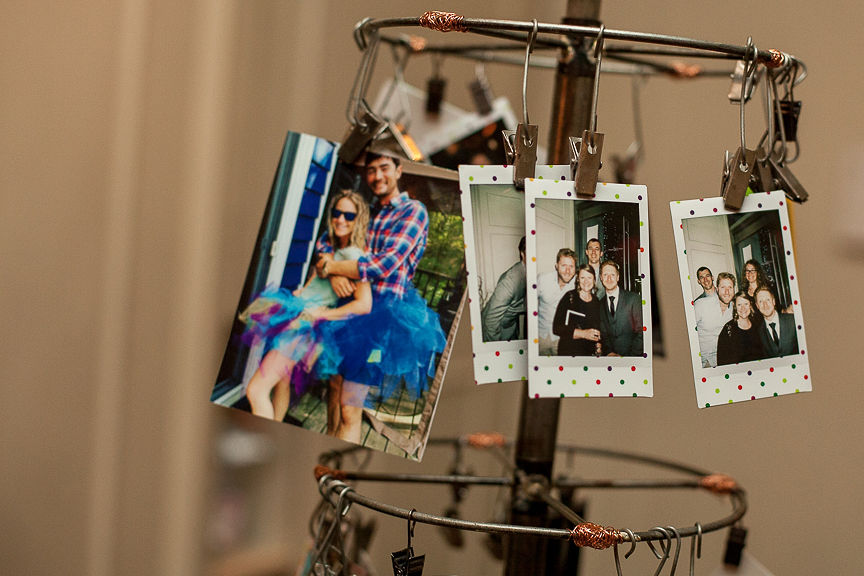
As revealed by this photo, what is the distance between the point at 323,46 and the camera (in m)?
1.24

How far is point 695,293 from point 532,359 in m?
0.13

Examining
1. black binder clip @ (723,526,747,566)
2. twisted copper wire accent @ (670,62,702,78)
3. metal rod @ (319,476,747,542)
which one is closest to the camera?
metal rod @ (319,476,747,542)

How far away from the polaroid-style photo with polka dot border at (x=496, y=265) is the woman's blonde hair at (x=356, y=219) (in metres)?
0.11

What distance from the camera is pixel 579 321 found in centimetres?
56

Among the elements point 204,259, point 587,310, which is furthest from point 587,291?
point 204,259

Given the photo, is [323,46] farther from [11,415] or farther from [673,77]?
[11,415]

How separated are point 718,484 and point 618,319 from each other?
1.15ft

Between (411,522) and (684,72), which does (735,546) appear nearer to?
(411,522)

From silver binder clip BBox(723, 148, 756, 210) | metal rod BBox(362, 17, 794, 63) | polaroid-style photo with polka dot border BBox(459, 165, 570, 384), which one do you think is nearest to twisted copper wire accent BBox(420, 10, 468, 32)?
metal rod BBox(362, 17, 794, 63)

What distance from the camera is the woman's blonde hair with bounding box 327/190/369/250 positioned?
645 mm

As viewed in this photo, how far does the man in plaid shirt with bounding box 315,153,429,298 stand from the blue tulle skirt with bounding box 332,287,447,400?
0.05ft

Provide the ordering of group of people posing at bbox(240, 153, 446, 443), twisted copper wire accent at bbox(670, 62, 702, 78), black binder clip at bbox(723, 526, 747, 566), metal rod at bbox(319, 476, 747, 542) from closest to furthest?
1. metal rod at bbox(319, 476, 747, 542)
2. group of people posing at bbox(240, 153, 446, 443)
3. black binder clip at bbox(723, 526, 747, 566)
4. twisted copper wire accent at bbox(670, 62, 702, 78)

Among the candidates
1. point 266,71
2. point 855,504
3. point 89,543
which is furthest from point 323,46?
point 855,504

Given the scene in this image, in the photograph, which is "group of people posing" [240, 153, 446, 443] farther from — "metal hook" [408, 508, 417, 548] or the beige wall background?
the beige wall background
